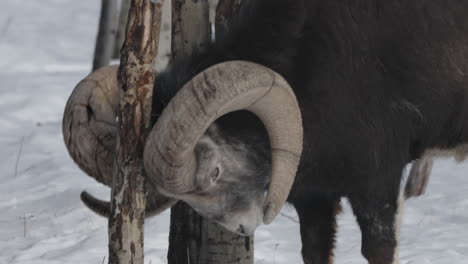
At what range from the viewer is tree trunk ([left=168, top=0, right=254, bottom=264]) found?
19.5 feet

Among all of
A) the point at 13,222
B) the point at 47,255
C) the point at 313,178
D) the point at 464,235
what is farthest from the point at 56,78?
the point at 313,178

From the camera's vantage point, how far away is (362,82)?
18.9ft

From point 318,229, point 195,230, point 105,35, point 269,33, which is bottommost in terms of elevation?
point 105,35

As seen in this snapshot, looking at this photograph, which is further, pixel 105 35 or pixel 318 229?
pixel 105 35

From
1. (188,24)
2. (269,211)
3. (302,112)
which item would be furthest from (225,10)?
(269,211)

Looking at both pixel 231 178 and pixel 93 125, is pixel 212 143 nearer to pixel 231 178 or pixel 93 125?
pixel 231 178

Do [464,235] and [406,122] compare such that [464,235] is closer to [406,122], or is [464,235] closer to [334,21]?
[406,122]

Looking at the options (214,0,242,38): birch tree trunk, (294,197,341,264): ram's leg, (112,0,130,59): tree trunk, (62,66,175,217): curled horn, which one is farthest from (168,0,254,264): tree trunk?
(112,0,130,59): tree trunk

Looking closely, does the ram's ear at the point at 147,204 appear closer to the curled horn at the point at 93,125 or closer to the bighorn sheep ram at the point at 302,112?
the bighorn sheep ram at the point at 302,112

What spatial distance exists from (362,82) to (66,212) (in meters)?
4.22

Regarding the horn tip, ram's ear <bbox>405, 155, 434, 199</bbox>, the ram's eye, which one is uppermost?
the ram's eye

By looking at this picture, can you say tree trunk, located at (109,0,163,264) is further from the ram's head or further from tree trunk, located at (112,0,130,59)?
tree trunk, located at (112,0,130,59)

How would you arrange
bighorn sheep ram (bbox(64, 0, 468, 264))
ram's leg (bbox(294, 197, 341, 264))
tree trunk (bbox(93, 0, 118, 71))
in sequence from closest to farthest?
1. bighorn sheep ram (bbox(64, 0, 468, 264))
2. ram's leg (bbox(294, 197, 341, 264))
3. tree trunk (bbox(93, 0, 118, 71))

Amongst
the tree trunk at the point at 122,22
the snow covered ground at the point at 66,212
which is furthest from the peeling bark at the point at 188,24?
the tree trunk at the point at 122,22
